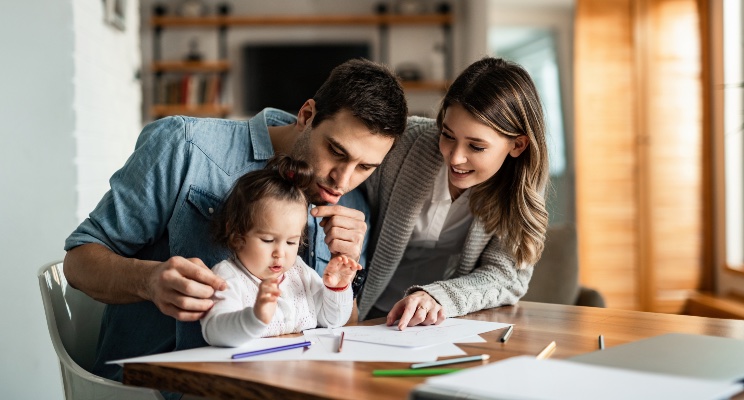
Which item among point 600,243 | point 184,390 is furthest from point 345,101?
point 600,243

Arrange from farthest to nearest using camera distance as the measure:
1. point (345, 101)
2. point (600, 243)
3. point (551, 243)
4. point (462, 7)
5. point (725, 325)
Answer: point (462, 7)
point (600, 243)
point (551, 243)
point (345, 101)
point (725, 325)

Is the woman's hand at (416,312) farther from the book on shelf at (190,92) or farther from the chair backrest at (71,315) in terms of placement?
the book on shelf at (190,92)

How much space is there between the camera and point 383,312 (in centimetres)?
212

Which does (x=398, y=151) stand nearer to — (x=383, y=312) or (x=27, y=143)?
(x=383, y=312)

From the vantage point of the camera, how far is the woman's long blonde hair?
178 cm

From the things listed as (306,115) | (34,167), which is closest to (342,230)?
(306,115)

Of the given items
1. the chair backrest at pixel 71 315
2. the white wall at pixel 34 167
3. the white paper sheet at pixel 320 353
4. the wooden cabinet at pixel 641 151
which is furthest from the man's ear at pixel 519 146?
the wooden cabinet at pixel 641 151

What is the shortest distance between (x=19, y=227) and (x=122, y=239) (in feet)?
4.12

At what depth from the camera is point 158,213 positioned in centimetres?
155

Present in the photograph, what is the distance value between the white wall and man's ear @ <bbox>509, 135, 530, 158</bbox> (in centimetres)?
152

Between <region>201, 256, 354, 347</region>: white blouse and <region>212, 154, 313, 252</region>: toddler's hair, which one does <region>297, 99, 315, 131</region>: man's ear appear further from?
<region>201, 256, 354, 347</region>: white blouse

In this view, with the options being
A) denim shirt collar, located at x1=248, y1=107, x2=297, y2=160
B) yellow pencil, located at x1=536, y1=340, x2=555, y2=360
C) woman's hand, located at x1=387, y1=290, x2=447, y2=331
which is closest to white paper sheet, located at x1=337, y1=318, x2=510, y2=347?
woman's hand, located at x1=387, y1=290, x2=447, y2=331

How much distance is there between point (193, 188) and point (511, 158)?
2.52ft

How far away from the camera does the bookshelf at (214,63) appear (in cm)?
697
